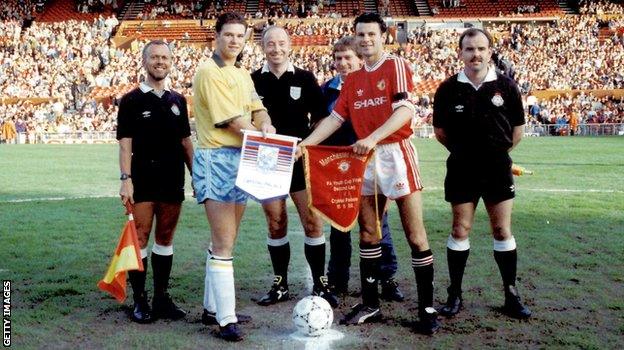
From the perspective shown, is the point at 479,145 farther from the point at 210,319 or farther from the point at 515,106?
the point at 210,319

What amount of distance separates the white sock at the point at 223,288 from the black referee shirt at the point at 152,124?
1.13 m

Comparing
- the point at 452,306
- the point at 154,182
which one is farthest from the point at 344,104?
the point at 452,306

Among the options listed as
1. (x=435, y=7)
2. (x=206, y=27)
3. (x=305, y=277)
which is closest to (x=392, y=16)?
(x=435, y=7)

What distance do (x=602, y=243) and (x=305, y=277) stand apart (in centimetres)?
385

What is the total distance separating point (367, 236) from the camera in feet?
18.1

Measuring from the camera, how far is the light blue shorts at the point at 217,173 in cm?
504

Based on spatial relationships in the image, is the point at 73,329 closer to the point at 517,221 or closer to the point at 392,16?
the point at 517,221

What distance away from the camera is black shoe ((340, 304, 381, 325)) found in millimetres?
5473

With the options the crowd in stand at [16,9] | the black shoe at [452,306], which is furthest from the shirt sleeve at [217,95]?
the crowd in stand at [16,9]

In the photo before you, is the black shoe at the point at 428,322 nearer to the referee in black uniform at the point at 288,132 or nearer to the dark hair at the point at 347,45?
the referee in black uniform at the point at 288,132

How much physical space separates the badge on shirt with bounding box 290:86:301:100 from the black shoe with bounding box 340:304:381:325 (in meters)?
1.93

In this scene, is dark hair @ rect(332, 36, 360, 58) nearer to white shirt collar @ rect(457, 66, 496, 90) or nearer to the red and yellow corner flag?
white shirt collar @ rect(457, 66, 496, 90)

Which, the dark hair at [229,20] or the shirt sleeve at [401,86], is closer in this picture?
the dark hair at [229,20]

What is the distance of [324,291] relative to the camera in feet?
20.1
